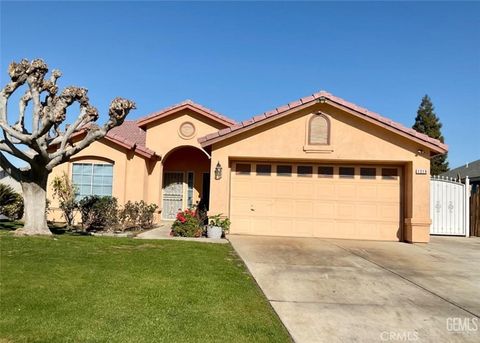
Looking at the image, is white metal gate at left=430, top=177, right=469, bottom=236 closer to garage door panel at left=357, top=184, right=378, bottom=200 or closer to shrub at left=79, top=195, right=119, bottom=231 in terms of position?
garage door panel at left=357, top=184, right=378, bottom=200

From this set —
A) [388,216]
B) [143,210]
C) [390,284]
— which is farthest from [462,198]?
[143,210]

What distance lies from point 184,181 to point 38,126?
9.57 meters

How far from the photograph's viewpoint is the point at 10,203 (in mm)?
15070

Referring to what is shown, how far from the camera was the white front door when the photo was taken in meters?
19.1

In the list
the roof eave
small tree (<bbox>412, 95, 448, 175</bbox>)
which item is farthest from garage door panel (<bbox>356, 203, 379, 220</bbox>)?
small tree (<bbox>412, 95, 448, 175</bbox>)

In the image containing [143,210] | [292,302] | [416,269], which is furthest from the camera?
[143,210]

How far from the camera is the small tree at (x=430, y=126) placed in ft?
140

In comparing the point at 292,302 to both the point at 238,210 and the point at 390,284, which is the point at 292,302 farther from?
the point at 238,210

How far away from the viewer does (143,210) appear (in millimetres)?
14734

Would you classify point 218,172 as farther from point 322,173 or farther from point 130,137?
point 130,137

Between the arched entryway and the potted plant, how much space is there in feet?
21.0

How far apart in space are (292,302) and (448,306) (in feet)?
7.12

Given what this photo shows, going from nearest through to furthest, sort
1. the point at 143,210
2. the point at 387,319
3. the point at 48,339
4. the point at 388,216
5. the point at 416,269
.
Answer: the point at 48,339 → the point at 387,319 → the point at 416,269 → the point at 388,216 → the point at 143,210

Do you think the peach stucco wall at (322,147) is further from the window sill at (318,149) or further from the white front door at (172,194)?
the white front door at (172,194)
